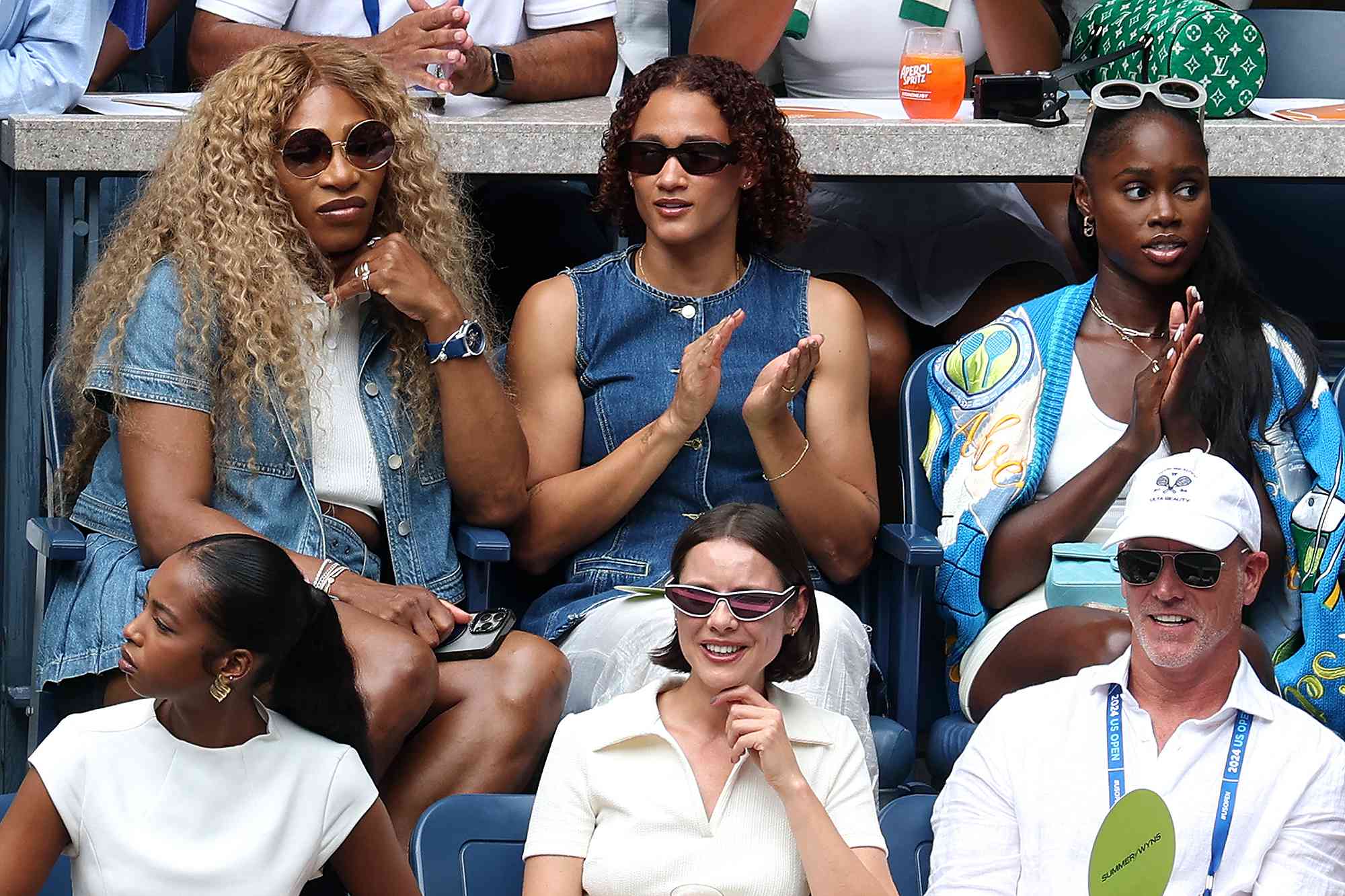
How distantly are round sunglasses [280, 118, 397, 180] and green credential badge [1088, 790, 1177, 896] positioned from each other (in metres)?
1.77

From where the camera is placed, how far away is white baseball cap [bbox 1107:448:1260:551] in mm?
2756

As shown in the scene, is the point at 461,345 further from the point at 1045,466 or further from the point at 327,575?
the point at 1045,466

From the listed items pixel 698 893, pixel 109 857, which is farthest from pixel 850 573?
pixel 109 857

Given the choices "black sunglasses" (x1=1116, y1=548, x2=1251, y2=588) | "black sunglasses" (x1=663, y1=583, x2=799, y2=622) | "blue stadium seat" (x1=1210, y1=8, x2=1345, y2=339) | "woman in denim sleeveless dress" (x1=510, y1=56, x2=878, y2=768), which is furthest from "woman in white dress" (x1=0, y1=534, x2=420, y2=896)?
"blue stadium seat" (x1=1210, y1=8, x2=1345, y2=339)

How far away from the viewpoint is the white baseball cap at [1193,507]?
2756 mm

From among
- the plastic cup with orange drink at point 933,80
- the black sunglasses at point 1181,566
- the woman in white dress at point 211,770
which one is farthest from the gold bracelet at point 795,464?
the woman in white dress at point 211,770

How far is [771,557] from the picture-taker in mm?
2809

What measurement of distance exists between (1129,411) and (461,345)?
1258mm

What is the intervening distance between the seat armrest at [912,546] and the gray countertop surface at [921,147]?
0.77 m

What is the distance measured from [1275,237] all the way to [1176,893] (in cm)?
276

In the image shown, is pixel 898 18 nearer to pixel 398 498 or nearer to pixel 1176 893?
pixel 398 498

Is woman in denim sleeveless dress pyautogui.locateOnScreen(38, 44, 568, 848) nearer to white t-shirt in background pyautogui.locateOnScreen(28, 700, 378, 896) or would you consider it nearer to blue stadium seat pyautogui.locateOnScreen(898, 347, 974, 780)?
white t-shirt in background pyautogui.locateOnScreen(28, 700, 378, 896)

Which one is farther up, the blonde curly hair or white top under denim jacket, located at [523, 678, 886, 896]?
the blonde curly hair

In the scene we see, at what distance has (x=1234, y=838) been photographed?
106 inches
